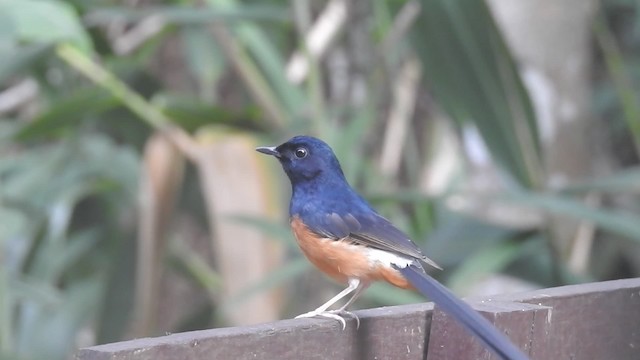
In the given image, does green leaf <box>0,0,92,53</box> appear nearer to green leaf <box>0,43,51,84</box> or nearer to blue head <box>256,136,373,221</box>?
green leaf <box>0,43,51,84</box>

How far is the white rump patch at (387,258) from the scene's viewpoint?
2.57 meters

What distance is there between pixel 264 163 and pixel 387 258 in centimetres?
170

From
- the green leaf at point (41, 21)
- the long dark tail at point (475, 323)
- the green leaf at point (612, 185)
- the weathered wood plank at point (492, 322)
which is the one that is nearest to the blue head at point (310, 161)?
the long dark tail at point (475, 323)

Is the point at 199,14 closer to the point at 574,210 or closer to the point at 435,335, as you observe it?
the point at 574,210

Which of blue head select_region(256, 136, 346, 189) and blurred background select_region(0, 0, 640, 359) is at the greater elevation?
blurred background select_region(0, 0, 640, 359)

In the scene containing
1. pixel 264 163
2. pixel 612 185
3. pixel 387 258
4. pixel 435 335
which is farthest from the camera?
pixel 264 163

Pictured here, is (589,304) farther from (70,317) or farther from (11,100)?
(11,100)

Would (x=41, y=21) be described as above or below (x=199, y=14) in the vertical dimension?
below

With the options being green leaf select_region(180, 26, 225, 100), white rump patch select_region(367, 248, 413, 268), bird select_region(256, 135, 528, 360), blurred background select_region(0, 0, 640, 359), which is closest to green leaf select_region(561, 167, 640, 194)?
blurred background select_region(0, 0, 640, 359)

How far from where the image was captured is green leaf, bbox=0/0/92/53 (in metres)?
3.79

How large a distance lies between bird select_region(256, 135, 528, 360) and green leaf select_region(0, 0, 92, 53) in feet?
4.16

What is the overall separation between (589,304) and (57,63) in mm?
3216

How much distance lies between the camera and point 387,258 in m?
2.61

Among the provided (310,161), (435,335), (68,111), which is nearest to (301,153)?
(310,161)
